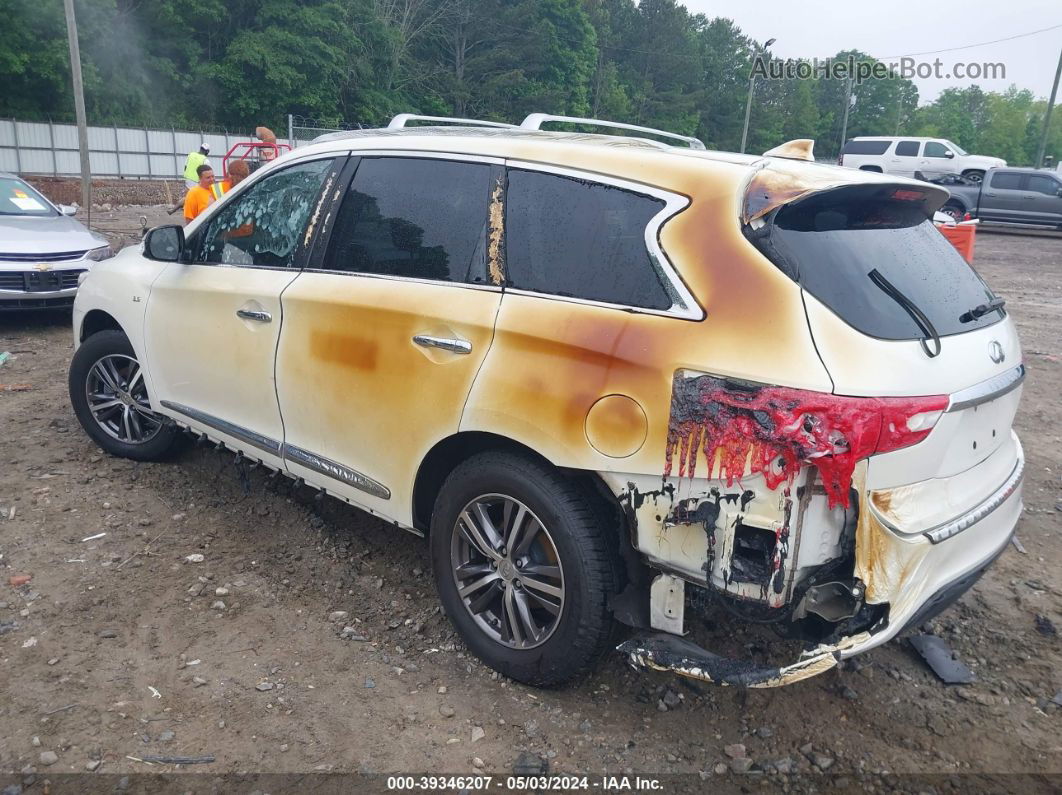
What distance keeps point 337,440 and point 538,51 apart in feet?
185

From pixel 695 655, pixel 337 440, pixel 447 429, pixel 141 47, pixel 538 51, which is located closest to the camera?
pixel 695 655

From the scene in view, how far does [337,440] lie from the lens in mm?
3344

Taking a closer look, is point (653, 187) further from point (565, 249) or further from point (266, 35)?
point (266, 35)

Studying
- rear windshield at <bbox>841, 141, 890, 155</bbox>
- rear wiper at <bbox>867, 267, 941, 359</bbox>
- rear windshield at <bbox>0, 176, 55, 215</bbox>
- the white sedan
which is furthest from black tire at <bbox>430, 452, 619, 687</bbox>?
rear windshield at <bbox>841, 141, 890, 155</bbox>

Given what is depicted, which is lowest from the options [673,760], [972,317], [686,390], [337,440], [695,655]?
[673,760]

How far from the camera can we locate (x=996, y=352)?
270 centimetres

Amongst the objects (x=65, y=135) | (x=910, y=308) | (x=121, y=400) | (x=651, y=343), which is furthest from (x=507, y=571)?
(x=65, y=135)

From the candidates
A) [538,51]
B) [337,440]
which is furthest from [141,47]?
[337,440]

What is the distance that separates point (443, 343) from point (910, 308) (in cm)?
153

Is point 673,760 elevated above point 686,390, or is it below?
below

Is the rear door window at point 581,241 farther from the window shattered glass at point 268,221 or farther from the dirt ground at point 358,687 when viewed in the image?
the dirt ground at point 358,687

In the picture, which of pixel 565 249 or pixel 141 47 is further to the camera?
pixel 141 47

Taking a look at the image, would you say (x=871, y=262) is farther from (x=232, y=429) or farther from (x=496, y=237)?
(x=232, y=429)

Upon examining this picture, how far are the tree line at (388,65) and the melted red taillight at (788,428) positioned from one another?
129ft
